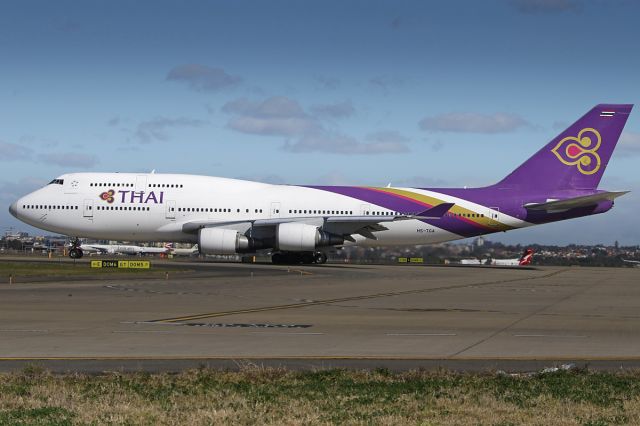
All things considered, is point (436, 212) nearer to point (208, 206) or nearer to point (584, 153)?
point (584, 153)

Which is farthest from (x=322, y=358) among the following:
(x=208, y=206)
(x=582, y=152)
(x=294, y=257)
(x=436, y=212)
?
(x=582, y=152)

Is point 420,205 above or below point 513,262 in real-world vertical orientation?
above

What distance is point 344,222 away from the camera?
49469 mm

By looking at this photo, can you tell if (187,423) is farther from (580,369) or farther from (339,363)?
(580,369)

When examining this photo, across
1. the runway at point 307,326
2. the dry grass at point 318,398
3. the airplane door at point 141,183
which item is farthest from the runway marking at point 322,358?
the airplane door at point 141,183

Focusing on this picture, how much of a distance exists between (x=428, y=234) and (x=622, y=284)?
17.8 meters

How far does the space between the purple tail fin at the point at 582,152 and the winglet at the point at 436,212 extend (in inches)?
227

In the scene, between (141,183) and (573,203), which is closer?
(573,203)

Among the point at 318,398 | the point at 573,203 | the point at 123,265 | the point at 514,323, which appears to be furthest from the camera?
the point at 573,203

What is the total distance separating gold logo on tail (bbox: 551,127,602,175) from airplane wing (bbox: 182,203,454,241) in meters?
7.98

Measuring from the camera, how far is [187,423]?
8367 millimetres

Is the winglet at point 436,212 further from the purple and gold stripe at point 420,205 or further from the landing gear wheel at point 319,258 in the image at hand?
the landing gear wheel at point 319,258

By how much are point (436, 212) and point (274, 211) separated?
31.5 ft

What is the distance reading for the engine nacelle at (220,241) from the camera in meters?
48.8
